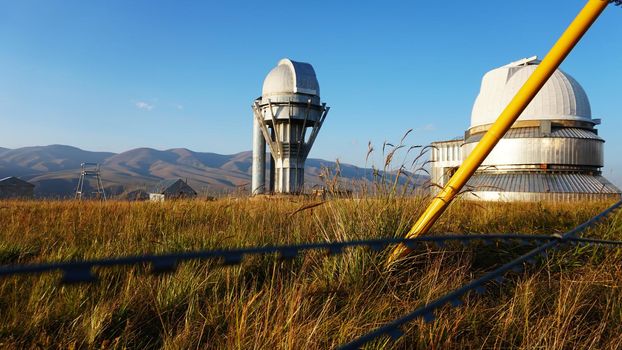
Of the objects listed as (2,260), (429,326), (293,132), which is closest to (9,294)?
(2,260)

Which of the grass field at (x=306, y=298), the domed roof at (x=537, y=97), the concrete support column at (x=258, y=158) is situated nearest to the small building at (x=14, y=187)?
the concrete support column at (x=258, y=158)

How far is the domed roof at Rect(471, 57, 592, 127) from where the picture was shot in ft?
60.7

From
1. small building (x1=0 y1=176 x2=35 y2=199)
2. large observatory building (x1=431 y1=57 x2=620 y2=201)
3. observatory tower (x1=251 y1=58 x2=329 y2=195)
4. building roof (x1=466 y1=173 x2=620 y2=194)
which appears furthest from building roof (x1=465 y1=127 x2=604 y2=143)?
small building (x1=0 y1=176 x2=35 y2=199)

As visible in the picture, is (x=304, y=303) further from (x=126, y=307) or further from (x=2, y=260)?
(x=2, y=260)

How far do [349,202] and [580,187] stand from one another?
1806 cm

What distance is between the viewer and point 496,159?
18953mm

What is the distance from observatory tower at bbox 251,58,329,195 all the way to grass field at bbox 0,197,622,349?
20629 millimetres

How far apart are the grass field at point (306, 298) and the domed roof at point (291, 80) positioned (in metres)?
21.6

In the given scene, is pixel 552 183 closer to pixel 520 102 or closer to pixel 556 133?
pixel 556 133

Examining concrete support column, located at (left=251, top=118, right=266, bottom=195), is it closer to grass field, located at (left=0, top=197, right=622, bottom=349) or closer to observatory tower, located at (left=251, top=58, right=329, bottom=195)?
observatory tower, located at (left=251, top=58, right=329, bottom=195)

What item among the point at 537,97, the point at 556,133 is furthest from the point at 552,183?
the point at 537,97

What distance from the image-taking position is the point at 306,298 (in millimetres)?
2215

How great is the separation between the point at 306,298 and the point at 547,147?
19.6 meters

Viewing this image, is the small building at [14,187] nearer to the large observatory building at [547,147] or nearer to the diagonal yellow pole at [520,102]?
the large observatory building at [547,147]
